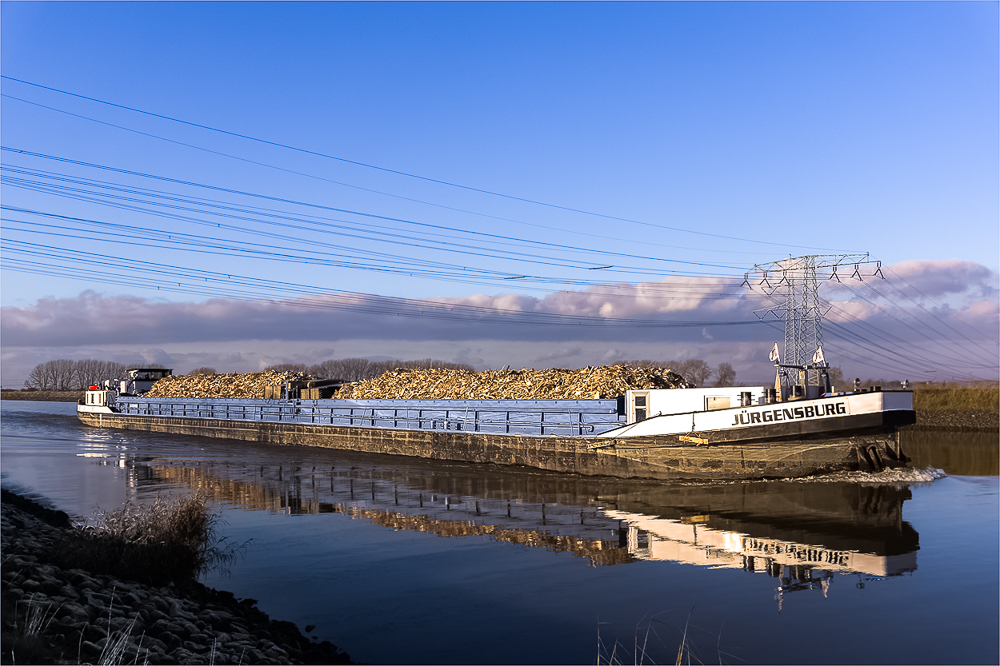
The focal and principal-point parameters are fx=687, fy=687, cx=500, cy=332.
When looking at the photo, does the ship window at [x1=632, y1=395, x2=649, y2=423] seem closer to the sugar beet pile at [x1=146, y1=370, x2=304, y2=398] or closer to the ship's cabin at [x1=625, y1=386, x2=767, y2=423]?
the ship's cabin at [x1=625, y1=386, x2=767, y2=423]

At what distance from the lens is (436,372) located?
46.2 meters

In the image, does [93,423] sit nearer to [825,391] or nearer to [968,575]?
[825,391]

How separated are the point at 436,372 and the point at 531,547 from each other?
30.0 meters

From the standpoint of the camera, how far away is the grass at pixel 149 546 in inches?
482

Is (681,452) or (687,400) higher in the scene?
(687,400)

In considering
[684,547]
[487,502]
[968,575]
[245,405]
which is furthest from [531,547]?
[245,405]

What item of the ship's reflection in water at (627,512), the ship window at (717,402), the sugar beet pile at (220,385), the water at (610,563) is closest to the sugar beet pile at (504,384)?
the sugar beet pile at (220,385)

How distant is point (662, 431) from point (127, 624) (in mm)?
21619

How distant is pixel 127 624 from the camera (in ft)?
29.9

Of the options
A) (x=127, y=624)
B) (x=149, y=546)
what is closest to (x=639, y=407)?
(x=149, y=546)

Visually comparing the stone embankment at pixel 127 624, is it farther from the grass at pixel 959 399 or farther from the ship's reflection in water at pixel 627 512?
the grass at pixel 959 399

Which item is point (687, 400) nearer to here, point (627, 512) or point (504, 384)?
point (627, 512)

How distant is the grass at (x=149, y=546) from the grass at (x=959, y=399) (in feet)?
204

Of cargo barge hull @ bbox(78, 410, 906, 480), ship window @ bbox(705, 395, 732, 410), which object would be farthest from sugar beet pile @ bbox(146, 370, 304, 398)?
ship window @ bbox(705, 395, 732, 410)
